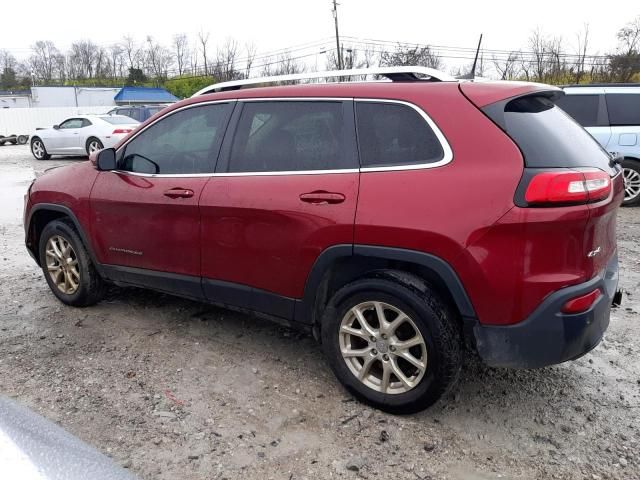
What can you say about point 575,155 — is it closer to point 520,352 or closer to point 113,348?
point 520,352

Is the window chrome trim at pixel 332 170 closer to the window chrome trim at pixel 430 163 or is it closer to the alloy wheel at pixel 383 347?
the window chrome trim at pixel 430 163

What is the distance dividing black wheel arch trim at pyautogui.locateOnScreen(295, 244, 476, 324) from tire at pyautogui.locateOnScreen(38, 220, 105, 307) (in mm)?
2078

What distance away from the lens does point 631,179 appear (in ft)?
27.9

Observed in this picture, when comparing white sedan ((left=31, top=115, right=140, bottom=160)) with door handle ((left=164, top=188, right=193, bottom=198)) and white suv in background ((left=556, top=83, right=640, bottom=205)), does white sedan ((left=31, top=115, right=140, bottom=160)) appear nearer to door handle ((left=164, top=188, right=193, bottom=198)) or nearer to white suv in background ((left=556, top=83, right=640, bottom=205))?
white suv in background ((left=556, top=83, right=640, bottom=205))

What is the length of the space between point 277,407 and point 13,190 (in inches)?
409

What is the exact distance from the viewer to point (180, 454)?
105 inches

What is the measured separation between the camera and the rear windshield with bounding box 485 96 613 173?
258 centimetres

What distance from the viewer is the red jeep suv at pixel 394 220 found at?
254cm

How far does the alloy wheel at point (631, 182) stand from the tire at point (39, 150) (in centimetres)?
1669

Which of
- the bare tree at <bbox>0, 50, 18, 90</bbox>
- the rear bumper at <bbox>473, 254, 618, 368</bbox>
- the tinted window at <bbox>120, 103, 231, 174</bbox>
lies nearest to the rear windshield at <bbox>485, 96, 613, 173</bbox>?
the rear bumper at <bbox>473, 254, 618, 368</bbox>

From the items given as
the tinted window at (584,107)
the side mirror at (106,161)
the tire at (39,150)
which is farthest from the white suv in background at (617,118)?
the tire at (39,150)

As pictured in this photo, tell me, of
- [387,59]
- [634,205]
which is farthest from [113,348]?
[387,59]

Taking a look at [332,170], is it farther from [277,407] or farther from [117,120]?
[117,120]

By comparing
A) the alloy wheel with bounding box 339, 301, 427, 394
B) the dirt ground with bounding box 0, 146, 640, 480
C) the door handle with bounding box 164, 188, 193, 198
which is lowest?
the dirt ground with bounding box 0, 146, 640, 480
